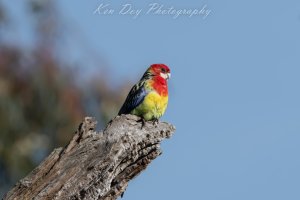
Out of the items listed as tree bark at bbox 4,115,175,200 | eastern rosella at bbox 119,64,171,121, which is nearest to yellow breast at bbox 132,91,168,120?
eastern rosella at bbox 119,64,171,121

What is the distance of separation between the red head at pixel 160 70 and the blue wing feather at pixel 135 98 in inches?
17.3

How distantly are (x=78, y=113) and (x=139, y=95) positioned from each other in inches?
314

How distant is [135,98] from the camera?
10117 millimetres

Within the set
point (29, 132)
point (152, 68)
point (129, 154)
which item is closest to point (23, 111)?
point (29, 132)

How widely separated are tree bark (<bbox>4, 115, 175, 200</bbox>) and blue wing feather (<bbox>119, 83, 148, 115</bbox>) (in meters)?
2.35

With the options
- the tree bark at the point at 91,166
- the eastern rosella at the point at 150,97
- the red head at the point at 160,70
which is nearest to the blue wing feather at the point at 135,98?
the eastern rosella at the point at 150,97

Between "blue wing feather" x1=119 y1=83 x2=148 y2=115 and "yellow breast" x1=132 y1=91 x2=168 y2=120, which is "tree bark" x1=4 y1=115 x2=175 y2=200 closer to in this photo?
"yellow breast" x1=132 y1=91 x2=168 y2=120

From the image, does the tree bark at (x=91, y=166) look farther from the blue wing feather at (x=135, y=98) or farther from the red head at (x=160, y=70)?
the red head at (x=160, y=70)

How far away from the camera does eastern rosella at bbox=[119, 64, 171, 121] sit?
9.90m

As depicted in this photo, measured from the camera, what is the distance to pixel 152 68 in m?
10.9

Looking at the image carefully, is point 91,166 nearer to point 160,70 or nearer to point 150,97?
point 150,97

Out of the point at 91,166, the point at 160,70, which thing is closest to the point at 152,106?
the point at 160,70

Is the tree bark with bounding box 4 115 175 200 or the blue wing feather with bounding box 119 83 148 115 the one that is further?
the blue wing feather with bounding box 119 83 148 115

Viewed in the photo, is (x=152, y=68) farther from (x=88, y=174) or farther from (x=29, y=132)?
(x=29, y=132)
